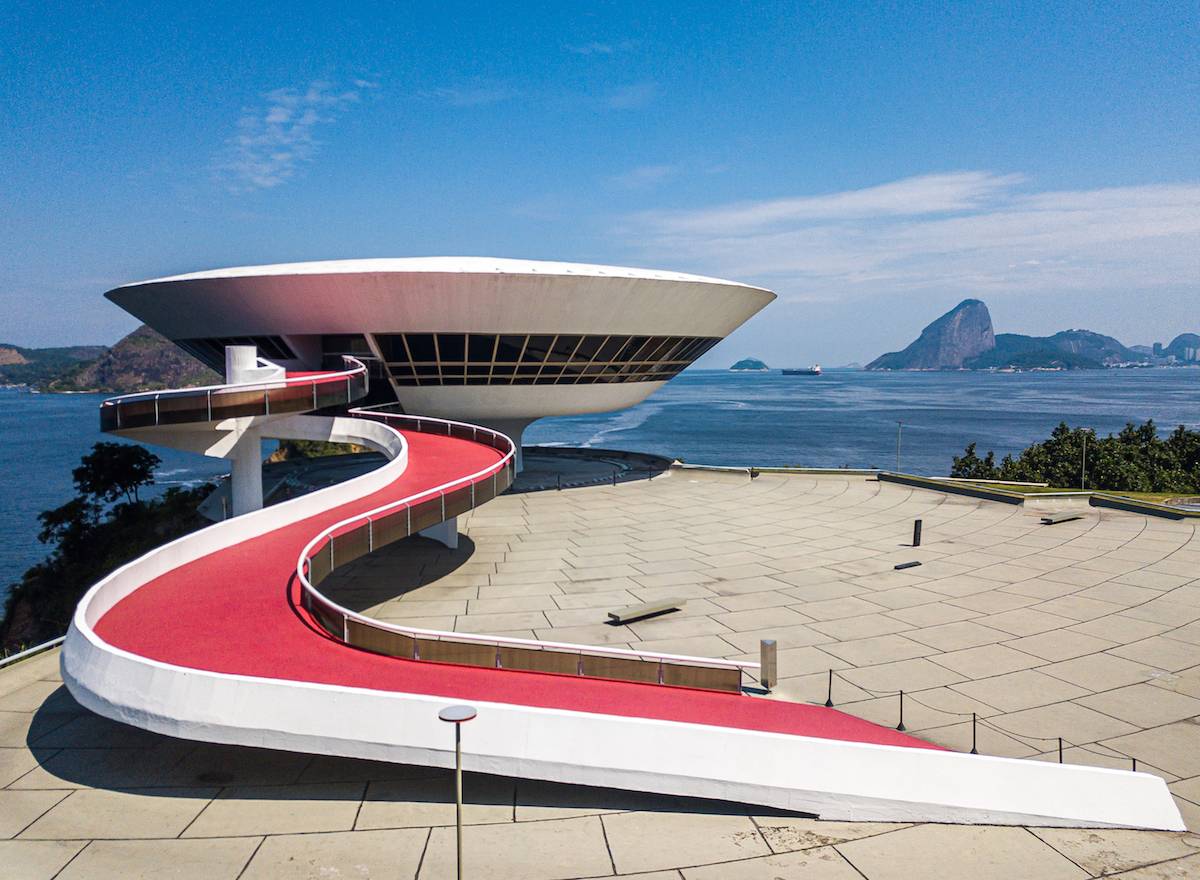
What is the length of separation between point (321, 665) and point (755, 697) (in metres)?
7.69

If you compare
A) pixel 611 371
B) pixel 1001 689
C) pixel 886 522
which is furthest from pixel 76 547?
pixel 1001 689

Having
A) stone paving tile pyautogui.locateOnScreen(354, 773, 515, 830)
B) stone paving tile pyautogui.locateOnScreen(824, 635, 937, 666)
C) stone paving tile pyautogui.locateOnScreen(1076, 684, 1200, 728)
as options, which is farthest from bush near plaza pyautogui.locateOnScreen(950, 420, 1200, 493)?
stone paving tile pyautogui.locateOnScreen(354, 773, 515, 830)

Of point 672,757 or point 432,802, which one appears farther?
point 432,802

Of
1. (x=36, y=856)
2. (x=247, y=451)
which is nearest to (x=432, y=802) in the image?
(x=36, y=856)

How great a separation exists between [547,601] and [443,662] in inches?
312

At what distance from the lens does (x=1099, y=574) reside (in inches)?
931

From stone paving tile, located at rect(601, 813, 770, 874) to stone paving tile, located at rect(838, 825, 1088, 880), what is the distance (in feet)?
4.28

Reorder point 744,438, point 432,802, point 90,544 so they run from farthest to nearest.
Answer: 1. point 744,438
2. point 90,544
3. point 432,802

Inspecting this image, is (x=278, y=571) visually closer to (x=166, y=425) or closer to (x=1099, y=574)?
(x=166, y=425)

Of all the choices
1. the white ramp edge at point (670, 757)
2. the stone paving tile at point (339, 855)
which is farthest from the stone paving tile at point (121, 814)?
the stone paving tile at point (339, 855)

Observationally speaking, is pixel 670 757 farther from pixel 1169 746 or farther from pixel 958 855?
pixel 1169 746

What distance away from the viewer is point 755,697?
45.6 ft

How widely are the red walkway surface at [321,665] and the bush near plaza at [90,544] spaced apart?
3045cm

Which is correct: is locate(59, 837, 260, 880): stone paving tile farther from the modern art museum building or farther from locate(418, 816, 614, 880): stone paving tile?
the modern art museum building
